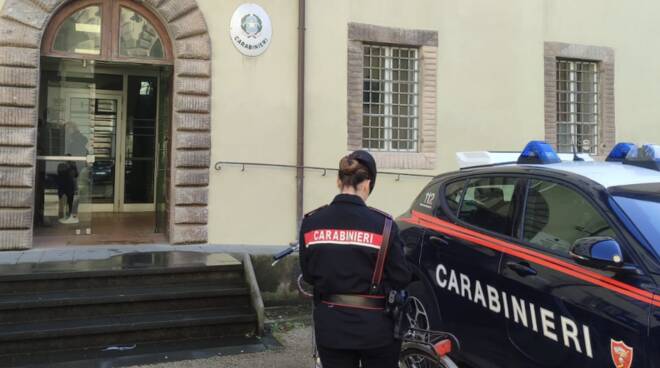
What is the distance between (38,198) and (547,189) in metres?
6.76

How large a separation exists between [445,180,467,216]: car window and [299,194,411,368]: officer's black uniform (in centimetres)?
169

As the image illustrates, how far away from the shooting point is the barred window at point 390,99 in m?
8.55

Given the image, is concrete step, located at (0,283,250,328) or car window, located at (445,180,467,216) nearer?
car window, located at (445,180,467,216)

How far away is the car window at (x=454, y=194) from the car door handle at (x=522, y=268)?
0.83 metres

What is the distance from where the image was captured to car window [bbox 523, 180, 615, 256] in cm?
315

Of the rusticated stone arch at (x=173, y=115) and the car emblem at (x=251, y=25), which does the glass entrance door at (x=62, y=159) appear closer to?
the rusticated stone arch at (x=173, y=115)

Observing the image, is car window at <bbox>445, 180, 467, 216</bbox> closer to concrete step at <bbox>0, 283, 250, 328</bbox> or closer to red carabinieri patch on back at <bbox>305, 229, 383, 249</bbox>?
red carabinieri patch on back at <bbox>305, 229, 383, 249</bbox>

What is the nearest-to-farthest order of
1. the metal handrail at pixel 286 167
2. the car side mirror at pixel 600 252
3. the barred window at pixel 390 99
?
the car side mirror at pixel 600 252 < the metal handrail at pixel 286 167 < the barred window at pixel 390 99

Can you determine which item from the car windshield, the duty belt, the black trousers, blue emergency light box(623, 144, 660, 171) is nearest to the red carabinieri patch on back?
the duty belt

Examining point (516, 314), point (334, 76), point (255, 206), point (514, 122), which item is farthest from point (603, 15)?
point (516, 314)

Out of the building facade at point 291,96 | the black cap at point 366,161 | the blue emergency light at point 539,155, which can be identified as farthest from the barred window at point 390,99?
the black cap at point 366,161

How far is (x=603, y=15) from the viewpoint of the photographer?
9.49 meters

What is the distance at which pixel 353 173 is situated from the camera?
271 centimetres

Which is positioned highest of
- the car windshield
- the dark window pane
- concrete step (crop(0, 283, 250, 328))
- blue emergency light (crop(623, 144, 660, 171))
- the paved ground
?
blue emergency light (crop(623, 144, 660, 171))
